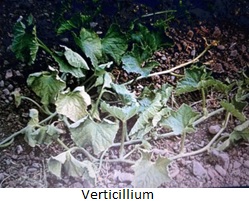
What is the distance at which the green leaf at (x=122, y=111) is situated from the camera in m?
1.12

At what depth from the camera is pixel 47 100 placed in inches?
45.2

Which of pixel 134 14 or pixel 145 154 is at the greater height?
pixel 134 14

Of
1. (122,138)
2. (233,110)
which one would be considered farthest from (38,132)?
(233,110)

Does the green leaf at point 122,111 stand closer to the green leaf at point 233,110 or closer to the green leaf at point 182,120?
the green leaf at point 182,120

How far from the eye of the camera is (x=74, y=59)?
3.78 ft

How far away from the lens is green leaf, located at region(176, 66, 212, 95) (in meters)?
1.18

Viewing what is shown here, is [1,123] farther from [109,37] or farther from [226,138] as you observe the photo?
[226,138]

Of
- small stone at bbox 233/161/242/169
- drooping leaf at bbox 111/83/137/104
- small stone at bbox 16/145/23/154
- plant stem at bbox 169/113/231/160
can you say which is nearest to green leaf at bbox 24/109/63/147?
small stone at bbox 16/145/23/154

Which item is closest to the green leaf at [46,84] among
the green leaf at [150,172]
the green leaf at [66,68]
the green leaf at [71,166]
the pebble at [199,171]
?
the green leaf at [66,68]

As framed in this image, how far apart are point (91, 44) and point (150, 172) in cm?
31

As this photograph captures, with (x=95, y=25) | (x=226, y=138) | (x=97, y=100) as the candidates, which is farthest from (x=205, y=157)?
(x=95, y=25)

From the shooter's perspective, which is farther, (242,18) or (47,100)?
(242,18)

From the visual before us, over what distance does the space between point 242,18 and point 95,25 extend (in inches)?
13.7

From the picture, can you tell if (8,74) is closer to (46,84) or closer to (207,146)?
(46,84)
